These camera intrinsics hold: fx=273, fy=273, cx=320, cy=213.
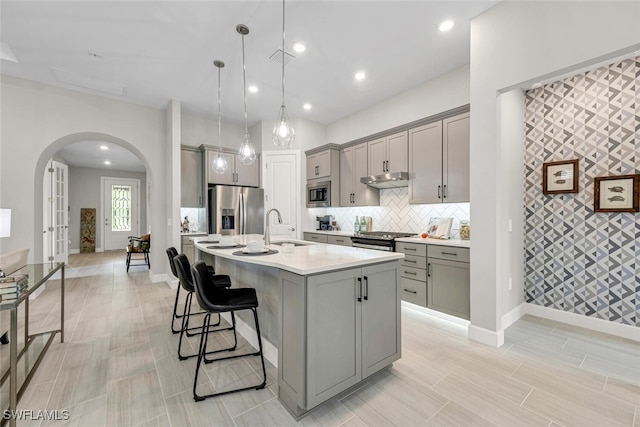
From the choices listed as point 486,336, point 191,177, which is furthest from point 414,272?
point 191,177

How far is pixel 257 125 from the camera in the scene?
5645 millimetres

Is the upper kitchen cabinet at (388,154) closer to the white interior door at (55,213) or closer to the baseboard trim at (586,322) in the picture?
the baseboard trim at (586,322)

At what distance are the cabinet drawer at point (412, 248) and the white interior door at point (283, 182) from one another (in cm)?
237

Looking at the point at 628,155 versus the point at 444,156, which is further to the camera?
the point at 444,156

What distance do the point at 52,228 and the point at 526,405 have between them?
8323 millimetres

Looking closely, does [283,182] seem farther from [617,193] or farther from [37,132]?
[617,193]

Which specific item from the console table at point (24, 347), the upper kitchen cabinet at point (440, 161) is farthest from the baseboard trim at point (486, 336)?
the console table at point (24, 347)

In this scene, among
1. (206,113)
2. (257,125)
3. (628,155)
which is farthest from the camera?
(257,125)

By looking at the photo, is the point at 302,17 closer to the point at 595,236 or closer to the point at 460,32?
the point at 460,32

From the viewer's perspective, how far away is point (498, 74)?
251 cm

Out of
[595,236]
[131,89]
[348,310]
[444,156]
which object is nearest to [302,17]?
[444,156]

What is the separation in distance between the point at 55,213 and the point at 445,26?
324 inches

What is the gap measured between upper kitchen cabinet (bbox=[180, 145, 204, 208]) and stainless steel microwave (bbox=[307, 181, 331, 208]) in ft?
6.63

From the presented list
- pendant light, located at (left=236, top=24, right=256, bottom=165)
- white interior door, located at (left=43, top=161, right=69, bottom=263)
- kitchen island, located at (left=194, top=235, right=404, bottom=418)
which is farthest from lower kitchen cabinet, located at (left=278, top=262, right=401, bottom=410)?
white interior door, located at (left=43, top=161, right=69, bottom=263)
